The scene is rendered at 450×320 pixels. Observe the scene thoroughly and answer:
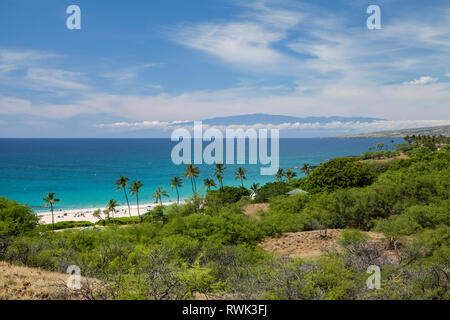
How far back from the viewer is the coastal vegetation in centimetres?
855

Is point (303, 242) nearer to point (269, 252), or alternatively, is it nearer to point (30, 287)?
point (269, 252)

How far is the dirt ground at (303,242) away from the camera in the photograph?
19094 millimetres

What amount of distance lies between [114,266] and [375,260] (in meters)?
10.9

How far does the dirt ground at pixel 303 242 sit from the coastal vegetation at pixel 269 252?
21.4 inches

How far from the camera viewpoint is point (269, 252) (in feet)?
60.7

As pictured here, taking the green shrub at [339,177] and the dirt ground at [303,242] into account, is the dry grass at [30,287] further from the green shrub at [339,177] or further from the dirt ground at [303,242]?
the green shrub at [339,177]

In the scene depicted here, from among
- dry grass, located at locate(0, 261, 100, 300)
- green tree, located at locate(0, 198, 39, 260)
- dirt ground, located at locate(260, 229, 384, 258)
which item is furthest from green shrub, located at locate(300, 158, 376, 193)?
dry grass, located at locate(0, 261, 100, 300)

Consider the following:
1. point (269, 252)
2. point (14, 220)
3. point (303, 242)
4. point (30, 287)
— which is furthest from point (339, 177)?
point (30, 287)

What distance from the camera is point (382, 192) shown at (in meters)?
26.7

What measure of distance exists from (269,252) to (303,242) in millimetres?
3826

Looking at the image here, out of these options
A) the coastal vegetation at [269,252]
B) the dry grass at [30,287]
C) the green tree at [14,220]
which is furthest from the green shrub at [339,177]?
the dry grass at [30,287]

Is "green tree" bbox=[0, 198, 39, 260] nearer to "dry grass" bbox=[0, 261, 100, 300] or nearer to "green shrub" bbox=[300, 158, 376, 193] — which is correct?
"dry grass" bbox=[0, 261, 100, 300]
